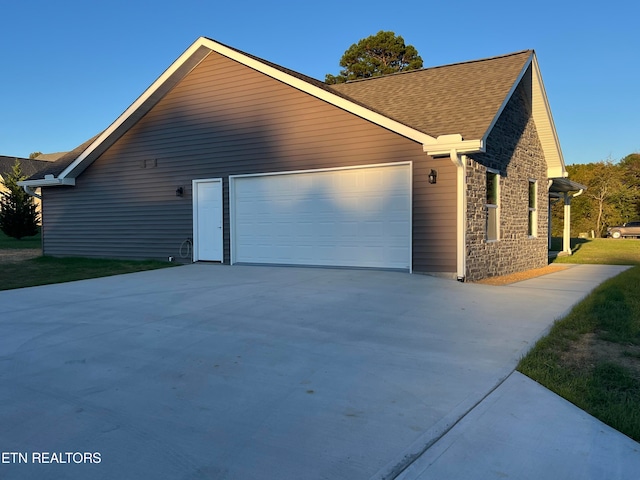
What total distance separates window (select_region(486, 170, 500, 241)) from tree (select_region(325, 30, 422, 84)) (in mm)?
22710

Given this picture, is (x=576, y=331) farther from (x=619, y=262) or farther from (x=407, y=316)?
(x=619, y=262)

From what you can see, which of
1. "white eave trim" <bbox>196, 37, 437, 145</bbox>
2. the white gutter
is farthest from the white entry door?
the white gutter

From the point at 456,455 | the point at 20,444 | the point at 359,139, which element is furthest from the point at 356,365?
the point at 359,139

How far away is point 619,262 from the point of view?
13805 millimetres

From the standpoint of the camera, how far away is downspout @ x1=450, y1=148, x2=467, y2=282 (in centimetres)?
884

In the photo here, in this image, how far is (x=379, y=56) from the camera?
105ft

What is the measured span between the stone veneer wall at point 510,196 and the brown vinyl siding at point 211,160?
2.15 ft

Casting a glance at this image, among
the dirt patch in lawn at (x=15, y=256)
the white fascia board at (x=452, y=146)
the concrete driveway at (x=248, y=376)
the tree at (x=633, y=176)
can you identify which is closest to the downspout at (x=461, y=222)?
the white fascia board at (x=452, y=146)

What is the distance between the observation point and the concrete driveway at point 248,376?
2.61 metres

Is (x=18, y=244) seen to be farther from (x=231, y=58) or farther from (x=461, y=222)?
(x=461, y=222)

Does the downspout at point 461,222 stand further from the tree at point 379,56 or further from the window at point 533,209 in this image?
the tree at point 379,56

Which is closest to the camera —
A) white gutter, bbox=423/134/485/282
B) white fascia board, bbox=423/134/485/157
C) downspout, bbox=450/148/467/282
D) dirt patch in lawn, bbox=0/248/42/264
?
white fascia board, bbox=423/134/485/157

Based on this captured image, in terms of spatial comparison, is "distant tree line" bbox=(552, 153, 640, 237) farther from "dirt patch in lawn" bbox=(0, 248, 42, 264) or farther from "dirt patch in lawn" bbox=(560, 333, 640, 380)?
"dirt patch in lawn" bbox=(560, 333, 640, 380)

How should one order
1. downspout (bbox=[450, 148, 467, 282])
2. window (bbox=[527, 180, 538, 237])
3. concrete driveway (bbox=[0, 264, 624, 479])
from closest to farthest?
concrete driveway (bbox=[0, 264, 624, 479]), downspout (bbox=[450, 148, 467, 282]), window (bbox=[527, 180, 538, 237])
